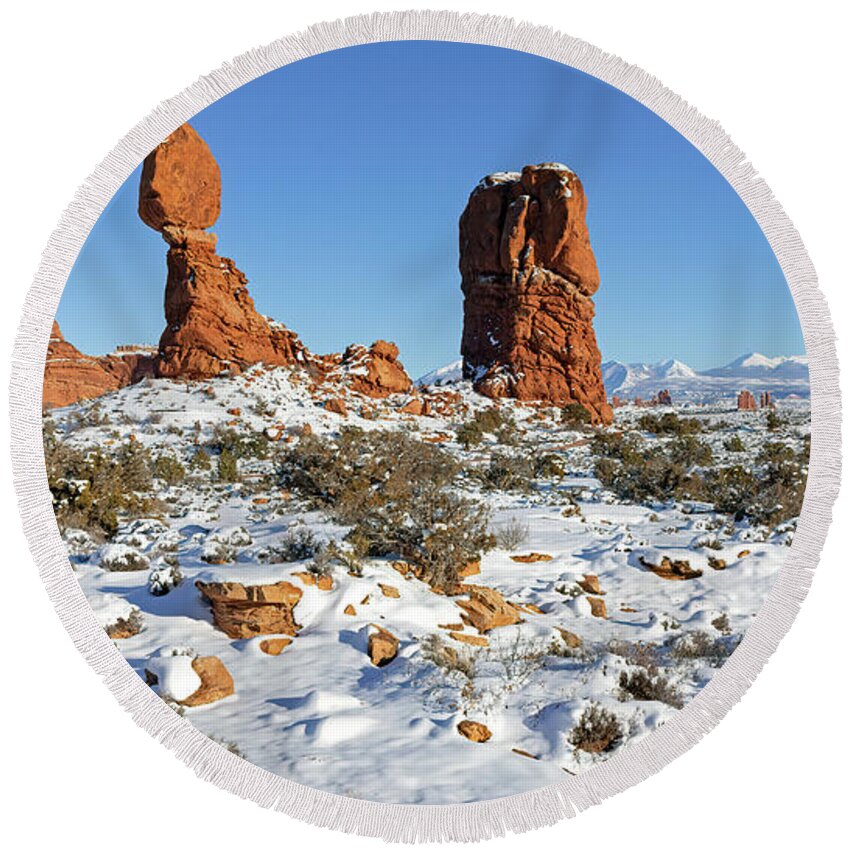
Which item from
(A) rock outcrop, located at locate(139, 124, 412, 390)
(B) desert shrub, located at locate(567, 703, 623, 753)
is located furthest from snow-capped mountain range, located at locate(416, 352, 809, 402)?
(B) desert shrub, located at locate(567, 703, 623, 753)

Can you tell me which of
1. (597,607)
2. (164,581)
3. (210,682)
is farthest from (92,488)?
(597,607)

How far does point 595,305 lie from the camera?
147 inches

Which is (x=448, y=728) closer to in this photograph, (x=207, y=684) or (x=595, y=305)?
(x=207, y=684)

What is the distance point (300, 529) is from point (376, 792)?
4.16 feet

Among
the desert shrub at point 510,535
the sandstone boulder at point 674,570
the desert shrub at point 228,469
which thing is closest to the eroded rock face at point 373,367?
the desert shrub at point 228,469

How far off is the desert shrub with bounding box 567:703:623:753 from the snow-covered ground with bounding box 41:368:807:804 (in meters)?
0.03

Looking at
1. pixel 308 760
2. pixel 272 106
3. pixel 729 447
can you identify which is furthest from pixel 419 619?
pixel 272 106

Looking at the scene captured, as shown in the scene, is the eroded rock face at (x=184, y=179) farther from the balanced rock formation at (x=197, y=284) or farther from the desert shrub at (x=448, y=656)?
the desert shrub at (x=448, y=656)

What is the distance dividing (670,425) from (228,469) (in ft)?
7.56

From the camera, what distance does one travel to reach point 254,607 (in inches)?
124

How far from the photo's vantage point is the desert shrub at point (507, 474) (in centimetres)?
347

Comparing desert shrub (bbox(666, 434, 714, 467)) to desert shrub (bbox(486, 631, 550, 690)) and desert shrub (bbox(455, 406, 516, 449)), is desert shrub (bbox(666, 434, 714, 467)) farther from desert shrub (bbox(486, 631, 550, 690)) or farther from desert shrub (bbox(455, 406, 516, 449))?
desert shrub (bbox(486, 631, 550, 690))

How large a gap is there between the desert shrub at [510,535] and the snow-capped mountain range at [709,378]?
871 millimetres

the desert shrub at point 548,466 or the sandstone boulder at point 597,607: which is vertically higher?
the desert shrub at point 548,466
